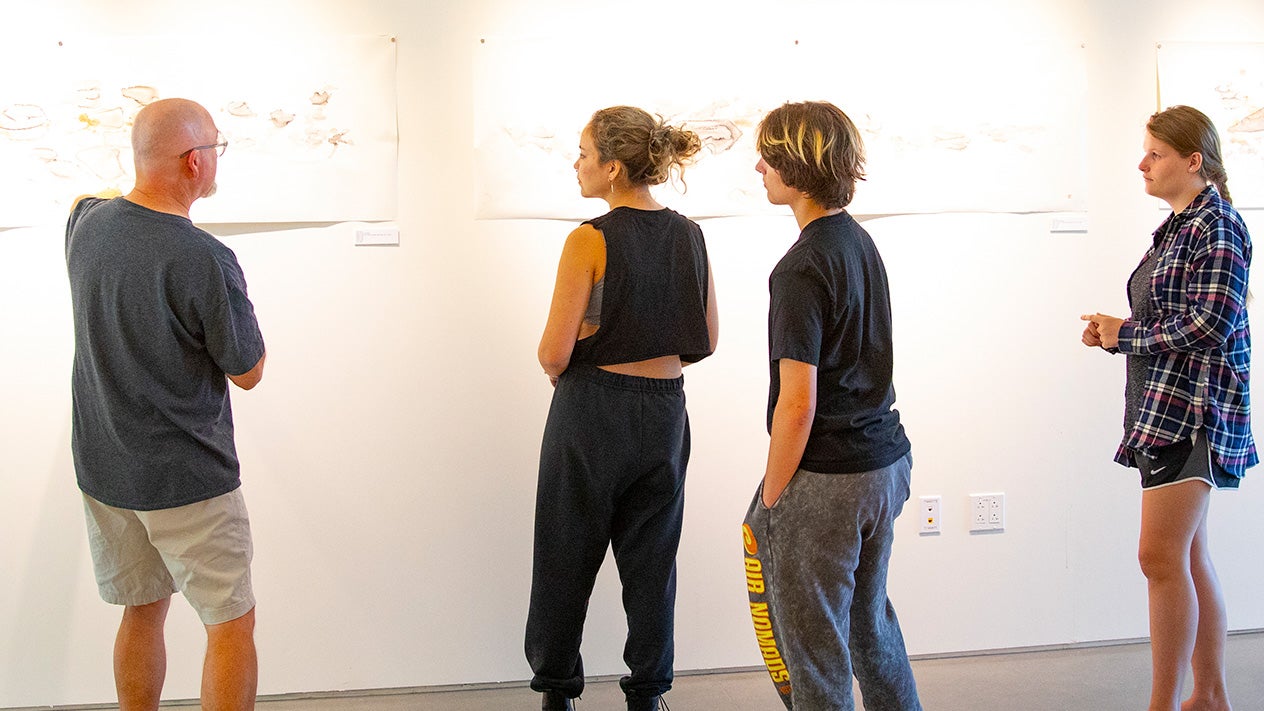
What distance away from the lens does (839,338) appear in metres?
1.89

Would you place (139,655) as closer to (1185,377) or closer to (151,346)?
(151,346)

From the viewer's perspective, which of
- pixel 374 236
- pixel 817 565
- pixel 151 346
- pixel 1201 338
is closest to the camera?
pixel 817 565

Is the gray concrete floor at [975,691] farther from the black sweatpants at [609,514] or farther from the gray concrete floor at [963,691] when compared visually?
the black sweatpants at [609,514]

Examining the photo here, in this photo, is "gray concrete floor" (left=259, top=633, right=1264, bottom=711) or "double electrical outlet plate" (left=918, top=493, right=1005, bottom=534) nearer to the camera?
"gray concrete floor" (left=259, top=633, right=1264, bottom=711)

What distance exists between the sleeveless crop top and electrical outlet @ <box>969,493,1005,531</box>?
4.39 feet

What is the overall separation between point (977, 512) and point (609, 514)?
1421 mm

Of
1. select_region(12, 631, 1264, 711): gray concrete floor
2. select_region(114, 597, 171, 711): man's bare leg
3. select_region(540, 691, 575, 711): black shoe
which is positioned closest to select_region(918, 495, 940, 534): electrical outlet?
select_region(12, 631, 1264, 711): gray concrete floor

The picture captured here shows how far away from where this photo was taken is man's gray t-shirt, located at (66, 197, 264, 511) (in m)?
2.12

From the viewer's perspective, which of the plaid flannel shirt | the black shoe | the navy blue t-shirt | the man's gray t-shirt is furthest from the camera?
the black shoe

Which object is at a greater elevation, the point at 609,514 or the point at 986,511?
the point at 609,514

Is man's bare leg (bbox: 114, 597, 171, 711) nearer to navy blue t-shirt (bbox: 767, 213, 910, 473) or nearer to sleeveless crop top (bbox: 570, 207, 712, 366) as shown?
sleeveless crop top (bbox: 570, 207, 712, 366)

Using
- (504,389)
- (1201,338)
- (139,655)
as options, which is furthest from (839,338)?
(139,655)

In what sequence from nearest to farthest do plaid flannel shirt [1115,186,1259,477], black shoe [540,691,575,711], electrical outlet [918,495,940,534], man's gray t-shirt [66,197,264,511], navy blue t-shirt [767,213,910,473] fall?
navy blue t-shirt [767,213,910,473]
man's gray t-shirt [66,197,264,511]
plaid flannel shirt [1115,186,1259,477]
black shoe [540,691,575,711]
electrical outlet [918,495,940,534]

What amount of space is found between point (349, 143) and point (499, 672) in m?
1.62
